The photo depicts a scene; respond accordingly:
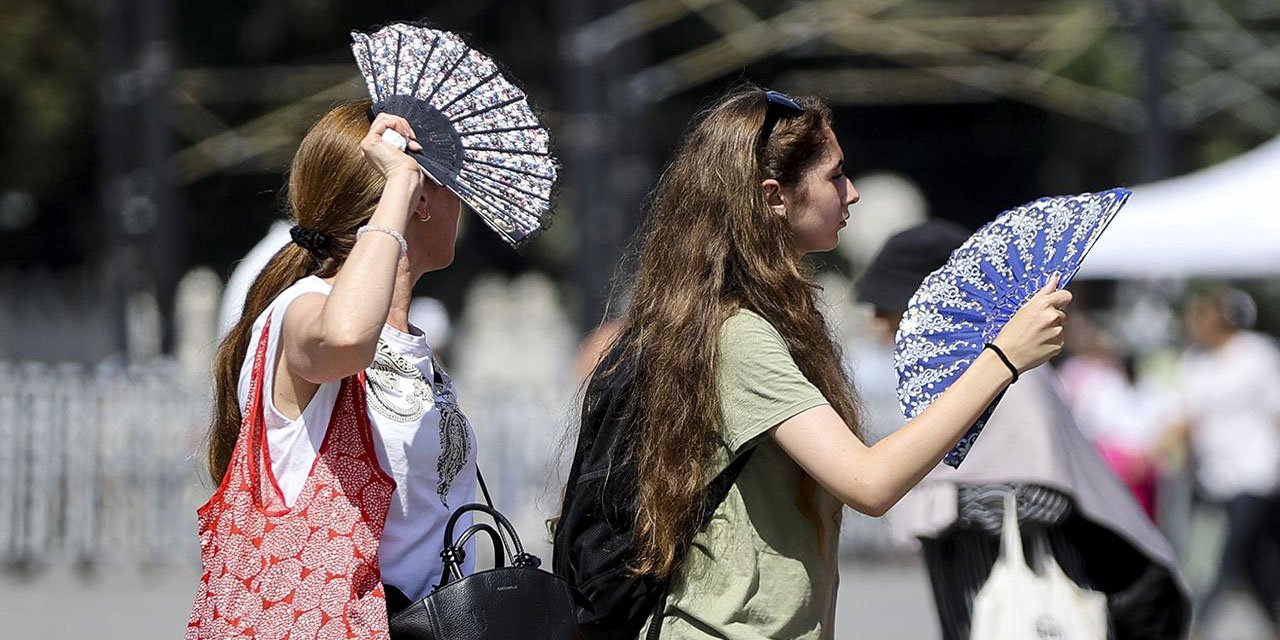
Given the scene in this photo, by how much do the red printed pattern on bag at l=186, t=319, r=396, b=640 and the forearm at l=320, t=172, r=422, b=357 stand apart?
0.23 meters

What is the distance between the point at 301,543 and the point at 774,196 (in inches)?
37.5

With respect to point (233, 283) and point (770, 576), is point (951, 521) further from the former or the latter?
point (233, 283)

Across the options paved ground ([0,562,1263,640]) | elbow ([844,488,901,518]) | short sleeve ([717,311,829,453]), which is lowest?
paved ground ([0,562,1263,640])

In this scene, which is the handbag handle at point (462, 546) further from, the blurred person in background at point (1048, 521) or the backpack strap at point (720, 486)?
the blurred person in background at point (1048, 521)

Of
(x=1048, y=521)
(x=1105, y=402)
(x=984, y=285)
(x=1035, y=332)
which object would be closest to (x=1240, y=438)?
(x=1105, y=402)

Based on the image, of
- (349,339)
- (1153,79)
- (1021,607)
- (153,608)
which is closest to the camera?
(349,339)

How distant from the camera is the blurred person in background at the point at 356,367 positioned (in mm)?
2637

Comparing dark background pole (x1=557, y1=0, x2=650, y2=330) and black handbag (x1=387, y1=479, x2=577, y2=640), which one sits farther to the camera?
dark background pole (x1=557, y1=0, x2=650, y2=330)

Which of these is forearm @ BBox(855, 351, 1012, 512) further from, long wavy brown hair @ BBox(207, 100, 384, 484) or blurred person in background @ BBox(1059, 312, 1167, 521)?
blurred person in background @ BBox(1059, 312, 1167, 521)

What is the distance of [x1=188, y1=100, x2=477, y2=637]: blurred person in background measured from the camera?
2.64 m

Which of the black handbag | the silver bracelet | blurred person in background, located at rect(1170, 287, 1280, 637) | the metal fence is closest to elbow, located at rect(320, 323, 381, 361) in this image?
the silver bracelet

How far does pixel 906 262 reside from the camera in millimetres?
4477

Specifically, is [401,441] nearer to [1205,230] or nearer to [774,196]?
[774,196]

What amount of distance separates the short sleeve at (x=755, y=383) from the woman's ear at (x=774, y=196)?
21 centimetres
